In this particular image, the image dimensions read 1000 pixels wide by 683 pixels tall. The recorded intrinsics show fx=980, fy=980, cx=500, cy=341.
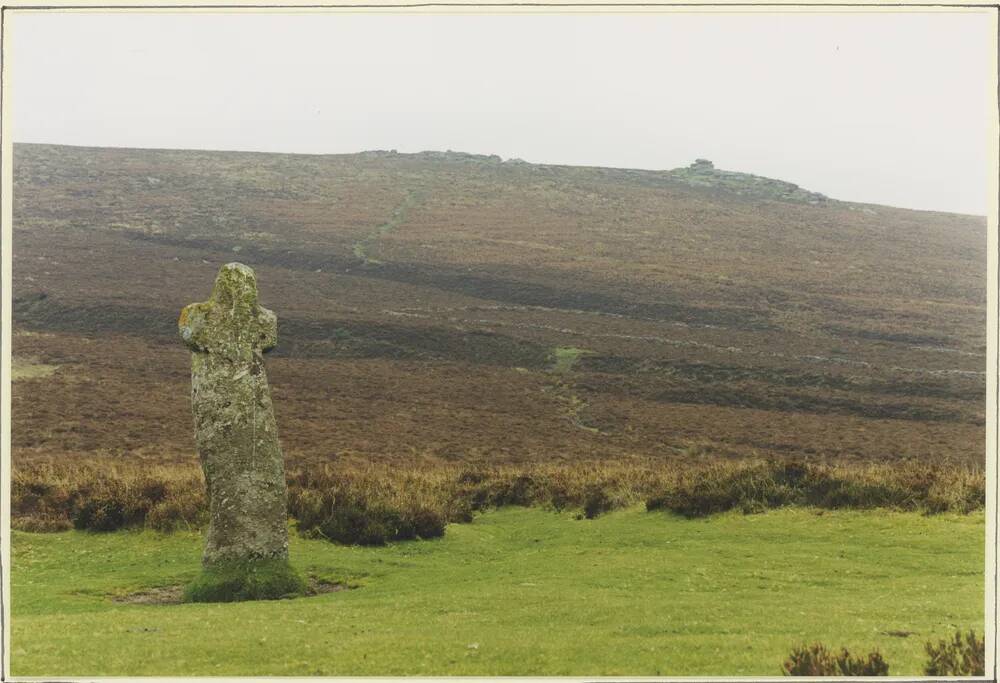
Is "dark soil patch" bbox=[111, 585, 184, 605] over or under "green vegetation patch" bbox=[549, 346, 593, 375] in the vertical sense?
over

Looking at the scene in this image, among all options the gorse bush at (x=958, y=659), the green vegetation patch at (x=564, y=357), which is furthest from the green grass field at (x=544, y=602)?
the green vegetation patch at (x=564, y=357)

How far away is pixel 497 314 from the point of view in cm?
7788

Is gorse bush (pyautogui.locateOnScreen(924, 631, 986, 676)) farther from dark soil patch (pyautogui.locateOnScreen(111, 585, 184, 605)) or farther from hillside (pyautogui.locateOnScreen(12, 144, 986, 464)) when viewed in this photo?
hillside (pyautogui.locateOnScreen(12, 144, 986, 464))

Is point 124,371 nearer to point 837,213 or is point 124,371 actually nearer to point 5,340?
point 5,340

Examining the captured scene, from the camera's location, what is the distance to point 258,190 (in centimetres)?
12538

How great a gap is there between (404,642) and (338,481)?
1365 centimetres

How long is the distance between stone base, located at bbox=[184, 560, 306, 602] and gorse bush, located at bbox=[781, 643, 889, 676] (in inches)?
322

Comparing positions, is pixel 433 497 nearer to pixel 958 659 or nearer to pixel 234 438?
pixel 234 438

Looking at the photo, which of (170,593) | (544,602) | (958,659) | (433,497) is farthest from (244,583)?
(958,659)

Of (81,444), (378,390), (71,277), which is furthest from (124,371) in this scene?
(71,277)

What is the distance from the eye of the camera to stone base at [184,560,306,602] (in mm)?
14258

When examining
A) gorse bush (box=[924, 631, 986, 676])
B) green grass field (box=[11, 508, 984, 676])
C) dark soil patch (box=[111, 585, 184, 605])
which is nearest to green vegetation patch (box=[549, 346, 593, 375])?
green grass field (box=[11, 508, 984, 676])

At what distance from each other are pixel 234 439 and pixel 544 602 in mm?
5219

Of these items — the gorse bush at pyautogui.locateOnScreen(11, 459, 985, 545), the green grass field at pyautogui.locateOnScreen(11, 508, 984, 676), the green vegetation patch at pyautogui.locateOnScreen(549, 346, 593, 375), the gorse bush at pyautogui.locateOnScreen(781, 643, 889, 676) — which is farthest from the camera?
the green vegetation patch at pyautogui.locateOnScreen(549, 346, 593, 375)
